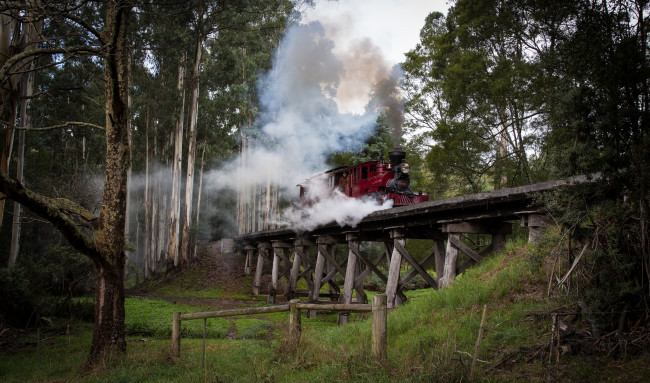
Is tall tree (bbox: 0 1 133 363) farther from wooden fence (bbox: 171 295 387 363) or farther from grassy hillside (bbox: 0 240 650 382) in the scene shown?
wooden fence (bbox: 171 295 387 363)

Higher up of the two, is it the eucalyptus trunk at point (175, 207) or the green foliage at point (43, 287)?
the eucalyptus trunk at point (175, 207)

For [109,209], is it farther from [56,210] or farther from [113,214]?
[56,210]

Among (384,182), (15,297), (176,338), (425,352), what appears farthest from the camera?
(384,182)

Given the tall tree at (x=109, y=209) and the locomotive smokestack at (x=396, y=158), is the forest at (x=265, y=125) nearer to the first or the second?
the tall tree at (x=109, y=209)

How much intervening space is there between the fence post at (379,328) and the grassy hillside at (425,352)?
125mm

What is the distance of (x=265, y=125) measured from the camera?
3509cm

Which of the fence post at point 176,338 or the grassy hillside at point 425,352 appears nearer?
the grassy hillside at point 425,352

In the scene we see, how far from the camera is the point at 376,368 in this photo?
530cm

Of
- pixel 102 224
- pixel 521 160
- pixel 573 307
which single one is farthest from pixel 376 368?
pixel 521 160

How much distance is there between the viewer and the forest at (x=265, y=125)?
5766 mm

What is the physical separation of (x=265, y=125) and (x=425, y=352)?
30442 mm

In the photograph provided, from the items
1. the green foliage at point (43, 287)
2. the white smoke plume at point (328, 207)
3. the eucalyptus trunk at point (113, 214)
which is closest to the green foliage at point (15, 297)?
the green foliage at point (43, 287)

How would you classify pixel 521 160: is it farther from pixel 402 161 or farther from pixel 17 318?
pixel 17 318

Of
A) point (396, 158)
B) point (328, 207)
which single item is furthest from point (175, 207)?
point (396, 158)
